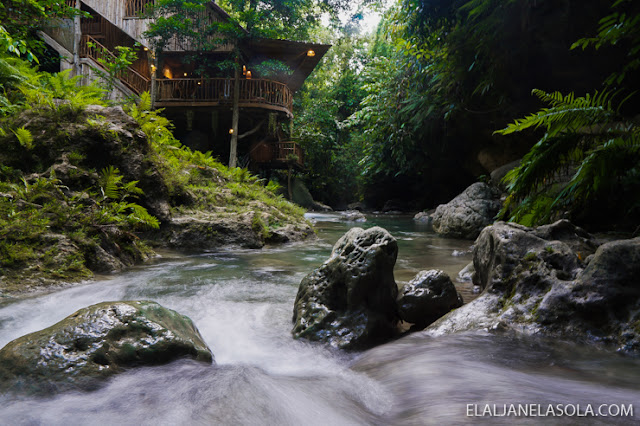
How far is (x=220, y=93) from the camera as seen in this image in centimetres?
1441

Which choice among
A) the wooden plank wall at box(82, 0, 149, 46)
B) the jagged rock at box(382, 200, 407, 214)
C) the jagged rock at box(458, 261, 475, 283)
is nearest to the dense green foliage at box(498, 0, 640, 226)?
the jagged rock at box(458, 261, 475, 283)

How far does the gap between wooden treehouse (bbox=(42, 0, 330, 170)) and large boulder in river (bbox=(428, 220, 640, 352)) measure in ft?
42.1

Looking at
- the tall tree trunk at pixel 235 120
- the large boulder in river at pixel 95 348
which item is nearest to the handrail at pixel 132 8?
the tall tree trunk at pixel 235 120

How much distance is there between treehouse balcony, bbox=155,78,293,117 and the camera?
1430cm

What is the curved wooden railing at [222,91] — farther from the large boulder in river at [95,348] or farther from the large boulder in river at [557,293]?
the large boulder in river at [95,348]

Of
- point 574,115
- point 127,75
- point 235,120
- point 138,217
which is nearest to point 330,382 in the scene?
point 574,115

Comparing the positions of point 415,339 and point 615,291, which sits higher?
point 615,291

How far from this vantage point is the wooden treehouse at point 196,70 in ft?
45.4

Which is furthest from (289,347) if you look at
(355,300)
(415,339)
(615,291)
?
(615,291)

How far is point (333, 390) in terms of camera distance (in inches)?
83.1

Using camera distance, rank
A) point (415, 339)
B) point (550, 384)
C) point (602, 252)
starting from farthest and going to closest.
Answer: point (415, 339)
point (602, 252)
point (550, 384)

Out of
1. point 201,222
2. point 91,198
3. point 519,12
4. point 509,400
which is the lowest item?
point 509,400

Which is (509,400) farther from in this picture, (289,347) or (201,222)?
(201,222)

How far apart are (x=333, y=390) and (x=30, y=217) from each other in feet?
13.3
